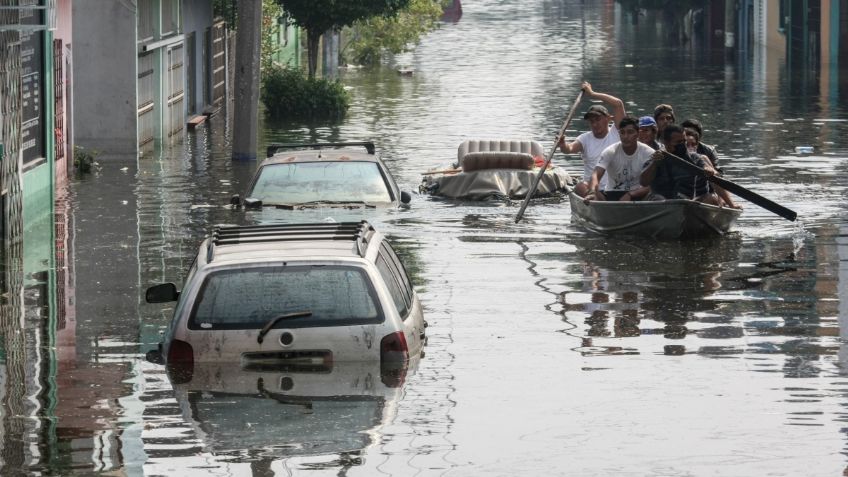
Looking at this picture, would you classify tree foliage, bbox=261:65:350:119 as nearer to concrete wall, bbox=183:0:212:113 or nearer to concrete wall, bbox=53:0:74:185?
concrete wall, bbox=183:0:212:113

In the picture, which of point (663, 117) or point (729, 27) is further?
point (729, 27)

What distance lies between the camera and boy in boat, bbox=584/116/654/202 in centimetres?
2053

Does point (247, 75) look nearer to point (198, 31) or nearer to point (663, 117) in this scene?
point (663, 117)

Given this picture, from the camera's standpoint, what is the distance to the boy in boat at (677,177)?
2028cm

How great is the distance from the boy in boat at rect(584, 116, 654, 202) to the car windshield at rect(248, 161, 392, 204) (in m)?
2.45

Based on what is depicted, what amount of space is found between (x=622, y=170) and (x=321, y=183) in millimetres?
3528

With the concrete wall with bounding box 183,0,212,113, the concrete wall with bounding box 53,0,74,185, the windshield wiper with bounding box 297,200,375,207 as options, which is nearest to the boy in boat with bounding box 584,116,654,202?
the windshield wiper with bounding box 297,200,375,207

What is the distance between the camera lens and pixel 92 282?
18.0 meters

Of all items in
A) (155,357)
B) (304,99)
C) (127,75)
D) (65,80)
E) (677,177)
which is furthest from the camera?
(304,99)

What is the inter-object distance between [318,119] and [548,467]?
105 feet

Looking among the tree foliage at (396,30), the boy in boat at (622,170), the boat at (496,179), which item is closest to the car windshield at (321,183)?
the boy in boat at (622,170)

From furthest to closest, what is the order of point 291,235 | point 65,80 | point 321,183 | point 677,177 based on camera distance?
point 65,80
point 321,183
point 677,177
point 291,235

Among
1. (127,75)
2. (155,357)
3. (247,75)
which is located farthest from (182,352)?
(127,75)

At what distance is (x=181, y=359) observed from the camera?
11.7 m
